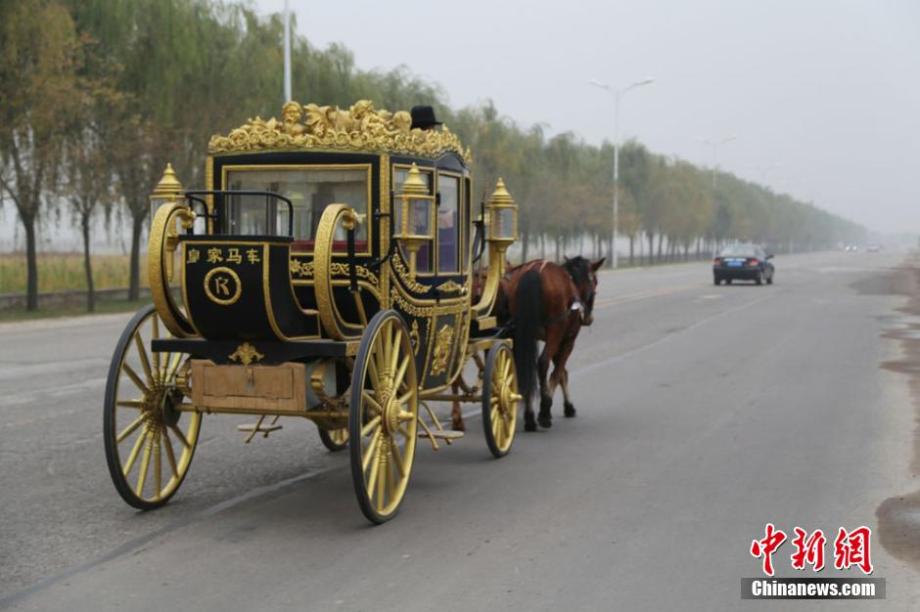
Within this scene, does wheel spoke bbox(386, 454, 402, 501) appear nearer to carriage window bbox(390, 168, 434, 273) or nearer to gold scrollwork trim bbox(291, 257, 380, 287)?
gold scrollwork trim bbox(291, 257, 380, 287)

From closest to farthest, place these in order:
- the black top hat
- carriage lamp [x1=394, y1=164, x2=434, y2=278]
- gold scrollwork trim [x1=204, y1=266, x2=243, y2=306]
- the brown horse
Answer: gold scrollwork trim [x1=204, y1=266, x2=243, y2=306], carriage lamp [x1=394, y1=164, x2=434, y2=278], the black top hat, the brown horse

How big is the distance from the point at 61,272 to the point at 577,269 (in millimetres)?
23712

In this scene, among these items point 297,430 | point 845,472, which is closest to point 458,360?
point 297,430

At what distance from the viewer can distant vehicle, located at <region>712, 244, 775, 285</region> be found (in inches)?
1626

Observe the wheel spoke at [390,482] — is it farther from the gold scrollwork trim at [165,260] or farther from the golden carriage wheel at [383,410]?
the gold scrollwork trim at [165,260]

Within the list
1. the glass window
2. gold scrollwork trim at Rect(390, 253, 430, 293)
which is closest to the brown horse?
gold scrollwork trim at Rect(390, 253, 430, 293)

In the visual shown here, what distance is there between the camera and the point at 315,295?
6941 mm

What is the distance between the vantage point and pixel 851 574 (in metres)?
5.80

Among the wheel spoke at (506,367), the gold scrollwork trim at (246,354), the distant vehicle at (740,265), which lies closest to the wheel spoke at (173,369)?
the gold scrollwork trim at (246,354)

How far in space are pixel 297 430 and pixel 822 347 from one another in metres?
10.3

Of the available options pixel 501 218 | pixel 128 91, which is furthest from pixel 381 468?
pixel 128 91

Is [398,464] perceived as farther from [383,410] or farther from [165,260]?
[165,260]

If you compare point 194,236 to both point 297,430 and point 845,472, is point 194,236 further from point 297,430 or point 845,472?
point 845,472

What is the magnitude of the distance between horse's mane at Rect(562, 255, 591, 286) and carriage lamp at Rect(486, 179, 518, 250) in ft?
4.72
